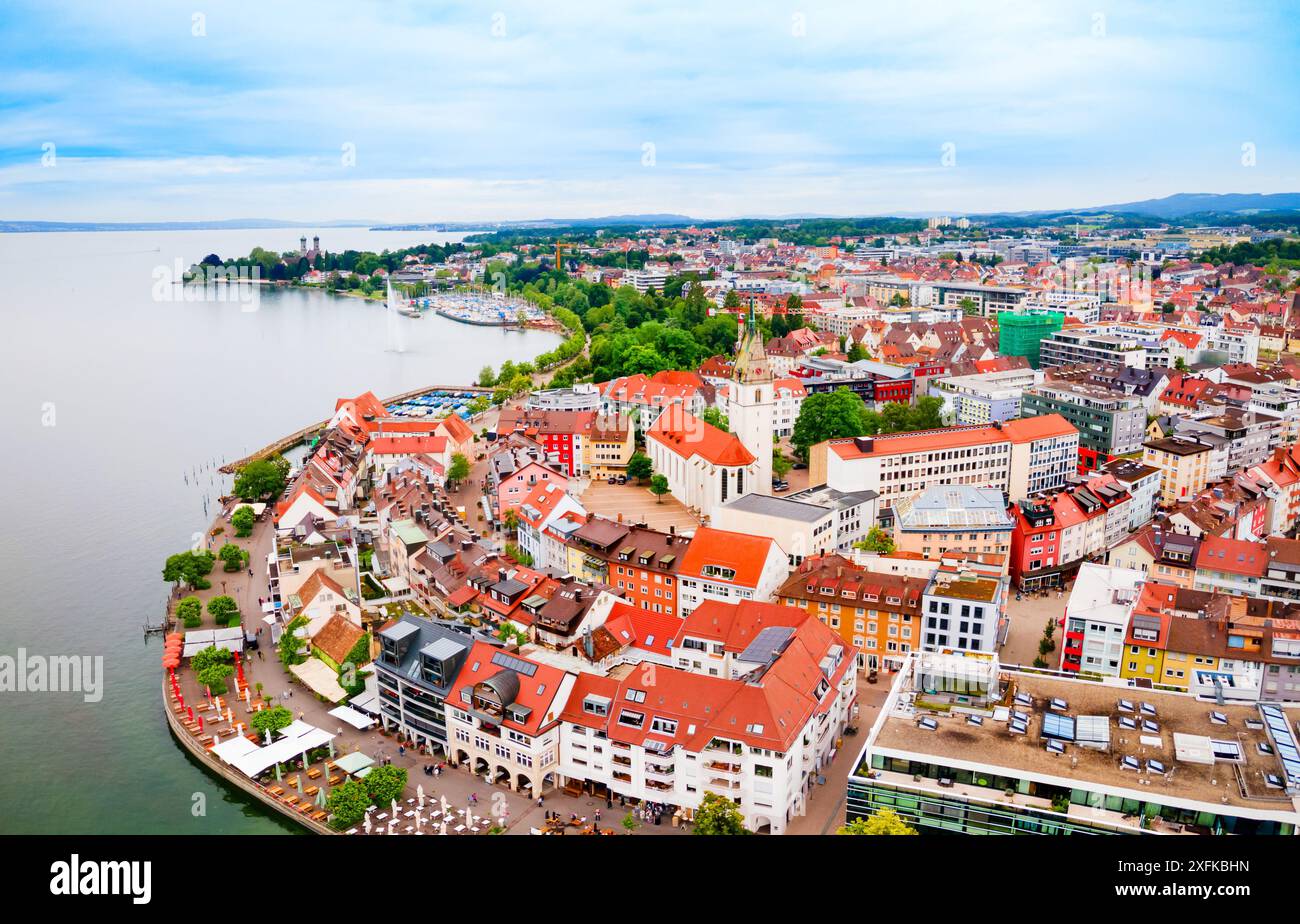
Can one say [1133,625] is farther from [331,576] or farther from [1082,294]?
[1082,294]

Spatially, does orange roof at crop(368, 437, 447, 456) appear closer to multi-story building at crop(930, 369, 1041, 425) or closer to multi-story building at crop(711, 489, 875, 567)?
multi-story building at crop(711, 489, 875, 567)

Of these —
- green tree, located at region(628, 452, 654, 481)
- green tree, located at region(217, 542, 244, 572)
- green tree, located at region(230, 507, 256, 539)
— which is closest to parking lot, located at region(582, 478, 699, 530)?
green tree, located at region(628, 452, 654, 481)

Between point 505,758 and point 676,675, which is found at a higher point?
point 676,675

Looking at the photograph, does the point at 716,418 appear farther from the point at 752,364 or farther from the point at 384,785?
the point at 384,785

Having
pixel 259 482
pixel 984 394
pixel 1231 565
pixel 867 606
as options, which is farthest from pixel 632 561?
pixel 984 394

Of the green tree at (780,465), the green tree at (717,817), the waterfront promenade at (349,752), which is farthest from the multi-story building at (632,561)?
the green tree at (780,465)
